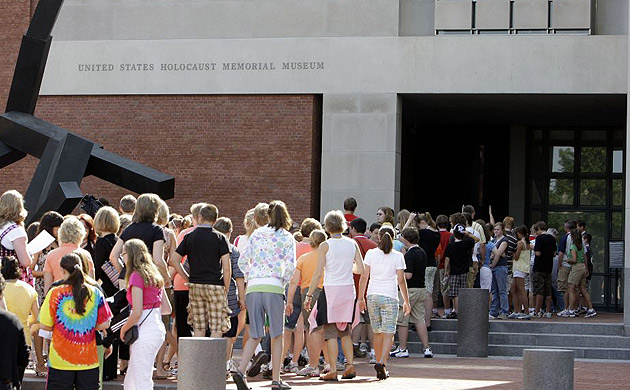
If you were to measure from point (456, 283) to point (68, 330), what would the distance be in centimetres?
943

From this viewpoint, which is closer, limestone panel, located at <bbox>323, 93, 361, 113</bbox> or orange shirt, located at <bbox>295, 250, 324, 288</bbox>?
orange shirt, located at <bbox>295, 250, 324, 288</bbox>

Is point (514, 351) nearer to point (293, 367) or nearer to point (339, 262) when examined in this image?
point (293, 367)

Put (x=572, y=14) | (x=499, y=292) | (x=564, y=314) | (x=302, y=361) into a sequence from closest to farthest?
1. (x=302, y=361)
2. (x=499, y=292)
3. (x=564, y=314)
4. (x=572, y=14)

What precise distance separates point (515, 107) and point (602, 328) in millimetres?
8671

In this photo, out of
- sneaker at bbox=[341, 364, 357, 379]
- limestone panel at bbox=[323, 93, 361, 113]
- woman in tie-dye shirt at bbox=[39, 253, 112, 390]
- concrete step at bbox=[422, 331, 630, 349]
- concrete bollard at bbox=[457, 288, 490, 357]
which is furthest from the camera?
limestone panel at bbox=[323, 93, 361, 113]

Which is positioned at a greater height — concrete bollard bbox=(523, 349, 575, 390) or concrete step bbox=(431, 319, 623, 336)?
concrete bollard bbox=(523, 349, 575, 390)

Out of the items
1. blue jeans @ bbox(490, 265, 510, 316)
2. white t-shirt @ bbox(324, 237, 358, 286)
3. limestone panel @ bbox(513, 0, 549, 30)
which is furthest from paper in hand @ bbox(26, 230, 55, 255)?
limestone panel @ bbox(513, 0, 549, 30)

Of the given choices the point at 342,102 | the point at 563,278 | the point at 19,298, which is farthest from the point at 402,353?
the point at 342,102

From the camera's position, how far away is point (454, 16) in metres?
24.0

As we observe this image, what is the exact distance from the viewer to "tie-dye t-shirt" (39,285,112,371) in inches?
360

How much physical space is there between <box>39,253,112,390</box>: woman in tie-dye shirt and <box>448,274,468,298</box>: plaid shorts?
922cm

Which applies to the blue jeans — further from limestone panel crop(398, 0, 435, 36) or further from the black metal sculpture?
limestone panel crop(398, 0, 435, 36)

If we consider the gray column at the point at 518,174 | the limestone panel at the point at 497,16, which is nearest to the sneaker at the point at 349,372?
the limestone panel at the point at 497,16

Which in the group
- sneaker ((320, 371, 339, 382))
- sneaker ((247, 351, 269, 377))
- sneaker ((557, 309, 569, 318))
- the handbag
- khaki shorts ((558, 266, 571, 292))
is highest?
khaki shorts ((558, 266, 571, 292))
